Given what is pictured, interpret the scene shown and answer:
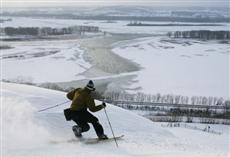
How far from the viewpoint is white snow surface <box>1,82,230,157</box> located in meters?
5.39

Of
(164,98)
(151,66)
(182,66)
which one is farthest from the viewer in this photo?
(182,66)

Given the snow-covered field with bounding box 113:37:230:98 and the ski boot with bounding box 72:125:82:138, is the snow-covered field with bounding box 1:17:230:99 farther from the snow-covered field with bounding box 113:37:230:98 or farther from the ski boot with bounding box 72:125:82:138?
the ski boot with bounding box 72:125:82:138

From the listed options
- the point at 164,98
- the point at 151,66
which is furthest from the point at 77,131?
the point at 151,66

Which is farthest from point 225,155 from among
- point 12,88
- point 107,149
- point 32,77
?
point 32,77

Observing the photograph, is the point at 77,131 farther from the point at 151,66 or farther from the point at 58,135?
the point at 151,66

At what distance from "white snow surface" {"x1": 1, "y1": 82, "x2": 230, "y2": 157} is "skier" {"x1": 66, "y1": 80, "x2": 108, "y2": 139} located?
24 cm

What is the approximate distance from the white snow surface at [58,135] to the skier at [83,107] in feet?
0.79

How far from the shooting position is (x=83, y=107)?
6098 millimetres

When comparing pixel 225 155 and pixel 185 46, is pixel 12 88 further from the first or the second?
pixel 185 46

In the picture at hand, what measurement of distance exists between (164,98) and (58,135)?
20.2 m

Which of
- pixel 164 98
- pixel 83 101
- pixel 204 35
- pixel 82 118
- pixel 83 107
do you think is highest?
pixel 83 101

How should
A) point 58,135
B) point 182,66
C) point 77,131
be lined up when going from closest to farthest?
1. point 77,131
2. point 58,135
3. point 182,66

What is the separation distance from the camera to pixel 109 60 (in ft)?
129

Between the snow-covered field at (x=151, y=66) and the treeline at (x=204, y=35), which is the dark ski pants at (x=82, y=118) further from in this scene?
the treeline at (x=204, y=35)
